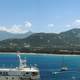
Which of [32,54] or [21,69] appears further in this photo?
[32,54]

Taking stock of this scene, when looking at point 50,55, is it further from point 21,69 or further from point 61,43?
point 21,69

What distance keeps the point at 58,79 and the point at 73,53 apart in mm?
100984

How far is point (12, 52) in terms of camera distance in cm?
Result: 17038

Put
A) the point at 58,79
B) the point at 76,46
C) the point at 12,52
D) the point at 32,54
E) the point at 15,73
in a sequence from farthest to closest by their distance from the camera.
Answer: the point at 76,46 < the point at 12,52 < the point at 32,54 < the point at 58,79 < the point at 15,73

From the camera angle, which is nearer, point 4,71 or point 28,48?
point 4,71

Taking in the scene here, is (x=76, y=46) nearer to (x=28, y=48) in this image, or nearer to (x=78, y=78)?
(x=28, y=48)

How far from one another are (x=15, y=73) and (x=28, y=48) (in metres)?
132

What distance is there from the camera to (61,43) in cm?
19375

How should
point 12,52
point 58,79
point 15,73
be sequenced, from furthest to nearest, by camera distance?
1. point 12,52
2. point 58,79
3. point 15,73

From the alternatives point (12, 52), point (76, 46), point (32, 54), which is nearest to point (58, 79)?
point (32, 54)

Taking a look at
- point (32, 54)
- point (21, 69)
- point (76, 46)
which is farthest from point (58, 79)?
point (76, 46)

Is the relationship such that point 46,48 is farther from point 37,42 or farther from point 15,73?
point 15,73

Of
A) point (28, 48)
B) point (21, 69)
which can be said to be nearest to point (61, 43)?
point (28, 48)

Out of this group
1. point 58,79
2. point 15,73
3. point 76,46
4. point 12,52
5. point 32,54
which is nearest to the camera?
point 15,73
